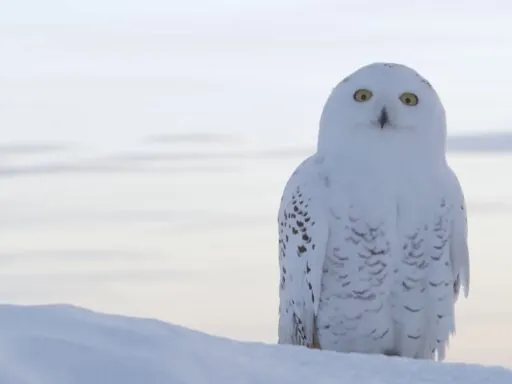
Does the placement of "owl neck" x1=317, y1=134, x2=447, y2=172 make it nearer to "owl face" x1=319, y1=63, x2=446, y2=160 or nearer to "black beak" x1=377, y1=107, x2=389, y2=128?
"owl face" x1=319, y1=63, x2=446, y2=160

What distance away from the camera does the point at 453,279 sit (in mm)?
7340

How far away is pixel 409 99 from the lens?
Answer: 23.1 feet

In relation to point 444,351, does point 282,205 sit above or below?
above

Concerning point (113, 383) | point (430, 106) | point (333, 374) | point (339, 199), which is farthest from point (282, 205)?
point (113, 383)

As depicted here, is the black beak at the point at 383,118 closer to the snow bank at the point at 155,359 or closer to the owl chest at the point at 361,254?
the owl chest at the point at 361,254

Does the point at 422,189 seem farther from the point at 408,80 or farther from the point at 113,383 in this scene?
the point at 113,383

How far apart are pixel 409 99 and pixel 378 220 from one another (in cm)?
84

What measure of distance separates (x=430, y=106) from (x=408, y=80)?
237mm

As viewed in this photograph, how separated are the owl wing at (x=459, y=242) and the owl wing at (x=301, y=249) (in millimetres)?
914

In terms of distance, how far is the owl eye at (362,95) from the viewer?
704 cm

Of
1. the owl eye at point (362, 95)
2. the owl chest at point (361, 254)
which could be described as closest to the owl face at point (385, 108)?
the owl eye at point (362, 95)

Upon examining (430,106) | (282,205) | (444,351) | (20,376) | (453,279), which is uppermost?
(430,106)

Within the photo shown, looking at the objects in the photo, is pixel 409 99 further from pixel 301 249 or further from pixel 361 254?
pixel 301 249

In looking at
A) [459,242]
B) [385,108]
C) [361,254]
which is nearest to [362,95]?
[385,108]
